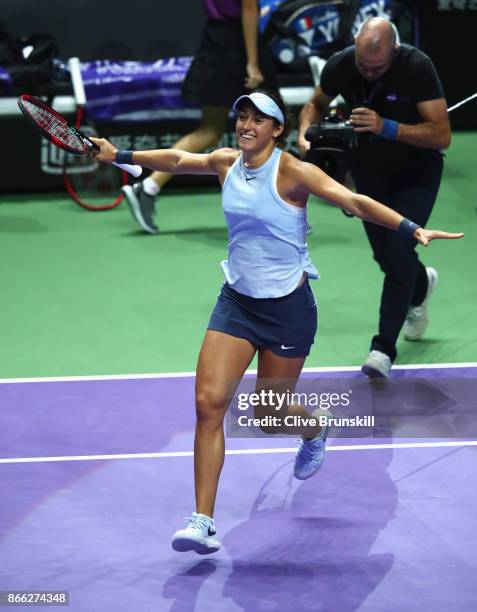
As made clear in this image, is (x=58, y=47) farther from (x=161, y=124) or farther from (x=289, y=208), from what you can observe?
(x=289, y=208)

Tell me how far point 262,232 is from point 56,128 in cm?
122

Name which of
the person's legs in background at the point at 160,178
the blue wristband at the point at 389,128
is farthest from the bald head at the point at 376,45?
the person's legs in background at the point at 160,178

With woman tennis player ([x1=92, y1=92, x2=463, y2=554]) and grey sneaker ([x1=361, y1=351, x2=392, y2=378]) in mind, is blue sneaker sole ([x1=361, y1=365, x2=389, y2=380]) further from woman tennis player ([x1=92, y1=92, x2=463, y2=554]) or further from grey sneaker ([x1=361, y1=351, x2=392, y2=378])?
woman tennis player ([x1=92, y1=92, x2=463, y2=554])

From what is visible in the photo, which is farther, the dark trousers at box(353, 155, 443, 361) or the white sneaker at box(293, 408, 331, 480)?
the dark trousers at box(353, 155, 443, 361)

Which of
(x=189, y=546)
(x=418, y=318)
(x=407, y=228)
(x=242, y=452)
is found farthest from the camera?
(x=418, y=318)

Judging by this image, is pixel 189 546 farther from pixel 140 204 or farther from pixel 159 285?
pixel 140 204

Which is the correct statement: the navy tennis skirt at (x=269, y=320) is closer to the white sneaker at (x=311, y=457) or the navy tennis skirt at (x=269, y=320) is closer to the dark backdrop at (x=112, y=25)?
the white sneaker at (x=311, y=457)

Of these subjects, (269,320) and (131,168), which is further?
(131,168)

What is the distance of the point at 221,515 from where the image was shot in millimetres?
5832

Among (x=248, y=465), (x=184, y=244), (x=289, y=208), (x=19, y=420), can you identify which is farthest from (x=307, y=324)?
(x=184, y=244)

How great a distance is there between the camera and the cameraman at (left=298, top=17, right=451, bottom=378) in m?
6.89

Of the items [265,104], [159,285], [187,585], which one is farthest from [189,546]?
[159,285]

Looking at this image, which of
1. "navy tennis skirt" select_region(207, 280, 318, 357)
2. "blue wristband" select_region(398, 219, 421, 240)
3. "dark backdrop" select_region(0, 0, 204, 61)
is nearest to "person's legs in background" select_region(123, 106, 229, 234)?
"dark backdrop" select_region(0, 0, 204, 61)

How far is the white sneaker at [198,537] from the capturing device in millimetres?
5090
